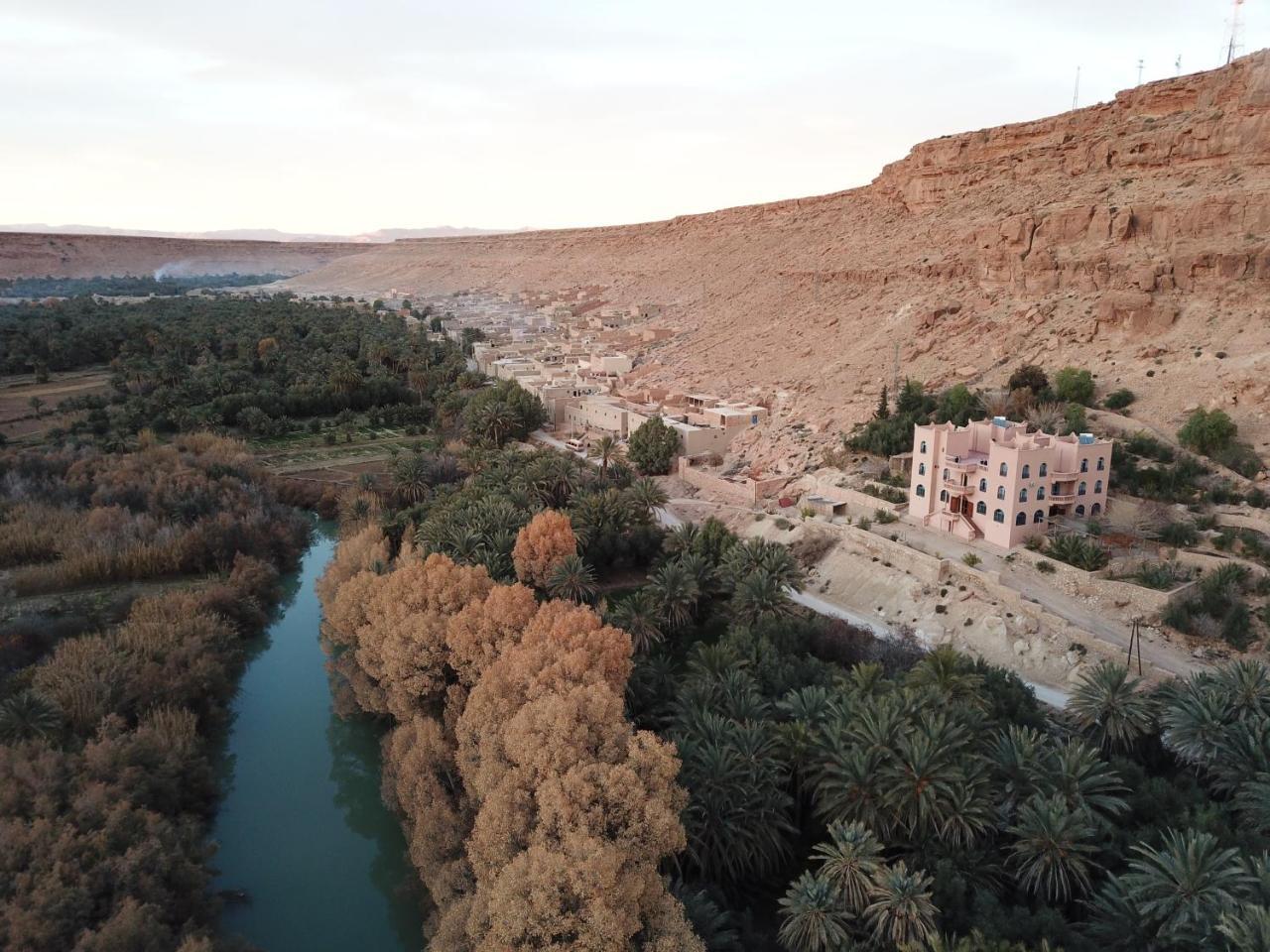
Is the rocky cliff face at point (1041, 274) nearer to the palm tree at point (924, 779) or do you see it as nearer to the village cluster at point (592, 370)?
the village cluster at point (592, 370)

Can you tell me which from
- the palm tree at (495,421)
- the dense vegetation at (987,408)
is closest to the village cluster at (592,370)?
the palm tree at (495,421)

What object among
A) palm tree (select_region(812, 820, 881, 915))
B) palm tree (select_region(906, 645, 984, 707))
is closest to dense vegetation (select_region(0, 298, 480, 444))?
palm tree (select_region(906, 645, 984, 707))

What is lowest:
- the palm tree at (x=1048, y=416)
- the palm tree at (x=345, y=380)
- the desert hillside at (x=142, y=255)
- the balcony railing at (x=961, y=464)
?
the palm tree at (x=345, y=380)

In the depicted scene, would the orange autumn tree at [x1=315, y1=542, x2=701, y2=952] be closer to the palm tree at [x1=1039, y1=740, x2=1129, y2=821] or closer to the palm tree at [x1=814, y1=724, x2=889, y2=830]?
the palm tree at [x1=814, y1=724, x2=889, y2=830]

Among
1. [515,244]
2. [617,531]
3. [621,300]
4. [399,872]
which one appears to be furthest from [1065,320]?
[515,244]

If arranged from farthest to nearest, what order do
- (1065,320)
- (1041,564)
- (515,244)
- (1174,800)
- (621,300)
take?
(515,244), (621,300), (1065,320), (1041,564), (1174,800)

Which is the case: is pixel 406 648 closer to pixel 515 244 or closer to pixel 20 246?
pixel 515 244
